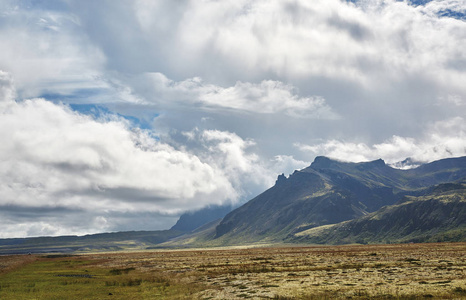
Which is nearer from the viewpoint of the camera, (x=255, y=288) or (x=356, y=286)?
(x=356, y=286)

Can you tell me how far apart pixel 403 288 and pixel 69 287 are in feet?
179

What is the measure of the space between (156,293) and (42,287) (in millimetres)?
25392

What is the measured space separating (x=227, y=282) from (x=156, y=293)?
1246 centimetres

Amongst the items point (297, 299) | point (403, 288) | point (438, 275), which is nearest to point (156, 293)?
point (297, 299)

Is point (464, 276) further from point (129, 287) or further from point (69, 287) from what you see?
point (69, 287)

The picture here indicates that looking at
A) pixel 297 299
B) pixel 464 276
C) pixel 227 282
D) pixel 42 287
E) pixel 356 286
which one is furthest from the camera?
pixel 42 287

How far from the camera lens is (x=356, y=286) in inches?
1836

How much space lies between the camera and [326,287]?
47.4 m

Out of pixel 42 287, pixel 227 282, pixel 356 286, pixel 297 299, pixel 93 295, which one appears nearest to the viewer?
pixel 297 299

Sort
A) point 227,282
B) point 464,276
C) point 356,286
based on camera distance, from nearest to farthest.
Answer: point 356,286, point 464,276, point 227,282

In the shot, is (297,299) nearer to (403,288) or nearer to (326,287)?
(326,287)

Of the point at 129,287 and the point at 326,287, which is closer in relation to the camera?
the point at 326,287

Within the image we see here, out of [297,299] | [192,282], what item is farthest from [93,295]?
[297,299]

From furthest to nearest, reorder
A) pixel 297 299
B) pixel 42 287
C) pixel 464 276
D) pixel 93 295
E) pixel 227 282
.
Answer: pixel 42 287
pixel 227 282
pixel 93 295
pixel 464 276
pixel 297 299
